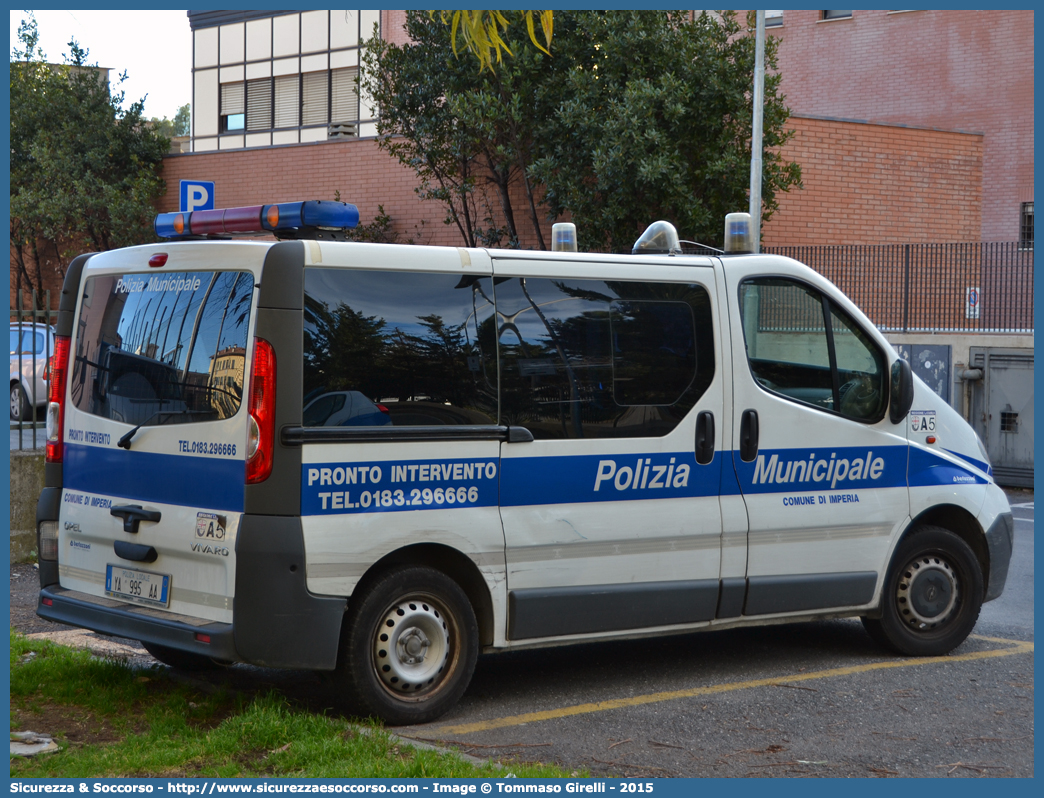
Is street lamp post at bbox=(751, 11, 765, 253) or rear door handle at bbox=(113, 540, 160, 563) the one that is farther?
street lamp post at bbox=(751, 11, 765, 253)

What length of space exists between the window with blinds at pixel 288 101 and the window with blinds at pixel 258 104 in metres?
0.40

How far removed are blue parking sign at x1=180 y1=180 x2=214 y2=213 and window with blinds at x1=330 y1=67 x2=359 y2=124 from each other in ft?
75.0

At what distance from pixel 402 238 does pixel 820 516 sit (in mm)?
18041

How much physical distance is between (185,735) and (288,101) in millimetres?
32064

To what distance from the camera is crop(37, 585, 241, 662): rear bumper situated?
4.87m

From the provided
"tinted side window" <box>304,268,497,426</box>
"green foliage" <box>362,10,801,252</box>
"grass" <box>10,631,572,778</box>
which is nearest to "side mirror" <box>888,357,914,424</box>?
"tinted side window" <box>304,268,497,426</box>

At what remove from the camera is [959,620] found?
6.73 m

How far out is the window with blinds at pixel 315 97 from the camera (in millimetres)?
33875

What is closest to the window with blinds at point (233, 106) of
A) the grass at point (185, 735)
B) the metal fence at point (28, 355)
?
the metal fence at point (28, 355)

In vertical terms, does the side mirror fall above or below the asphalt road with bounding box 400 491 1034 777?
above

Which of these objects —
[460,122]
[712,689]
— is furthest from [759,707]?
[460,122]

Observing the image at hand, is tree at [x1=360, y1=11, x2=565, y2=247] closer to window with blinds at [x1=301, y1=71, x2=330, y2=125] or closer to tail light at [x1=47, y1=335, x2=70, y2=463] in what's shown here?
window with blinds at [x1=301, y1=71, x2=330, y2=125]

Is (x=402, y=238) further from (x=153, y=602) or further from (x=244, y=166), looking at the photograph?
(x=153, y=602)

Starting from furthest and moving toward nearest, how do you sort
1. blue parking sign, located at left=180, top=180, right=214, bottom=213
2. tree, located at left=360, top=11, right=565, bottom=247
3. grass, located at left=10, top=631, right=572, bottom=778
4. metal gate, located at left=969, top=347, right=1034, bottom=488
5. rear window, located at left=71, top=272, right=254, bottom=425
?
1. tree, located at left=360, top=11, right=565, bottom=247
2. metal gate, located at left=969, top=347, right=1034, bottom=488
3. blue parking sign, located at left=180, top=180, right=214, bottom=213
4. rear window, located at left=71, top=272, right=254, bottom=425
5. grass, located at left=10, top=631, right=572, bottom=778
